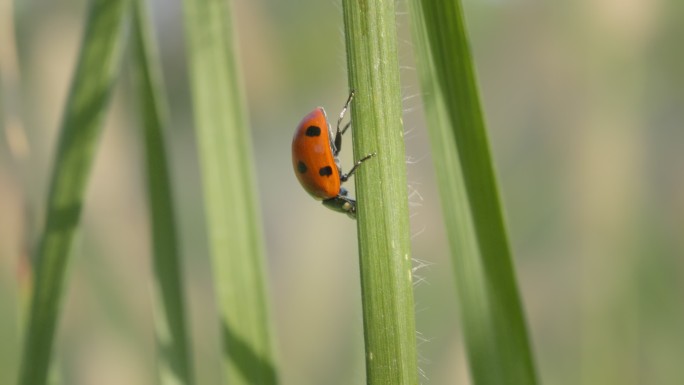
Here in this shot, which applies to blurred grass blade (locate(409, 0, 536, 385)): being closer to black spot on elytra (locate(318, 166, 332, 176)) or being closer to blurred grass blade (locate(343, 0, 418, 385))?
blurred grass blade (locate(343, 0, 418, 385))

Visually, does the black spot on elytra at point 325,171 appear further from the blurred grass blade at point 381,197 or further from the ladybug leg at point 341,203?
the blurred grass blade at point 381,197

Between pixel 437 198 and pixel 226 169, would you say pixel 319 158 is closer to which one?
pixel 226 169

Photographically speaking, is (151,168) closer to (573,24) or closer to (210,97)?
(210,97)

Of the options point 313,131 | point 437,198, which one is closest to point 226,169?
point 313,131

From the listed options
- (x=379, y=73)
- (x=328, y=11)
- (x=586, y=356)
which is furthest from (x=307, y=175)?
(x=328, y=11)

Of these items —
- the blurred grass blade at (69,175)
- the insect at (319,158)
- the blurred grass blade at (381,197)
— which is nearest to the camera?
the blurred grass blade at (381,197)

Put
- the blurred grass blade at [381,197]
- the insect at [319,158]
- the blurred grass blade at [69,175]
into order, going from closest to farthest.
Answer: the blurred grass blade at [381,197] → the blurred grass blade at [69,175] → the insect at [319,158]

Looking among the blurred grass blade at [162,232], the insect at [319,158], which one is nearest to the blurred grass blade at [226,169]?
the blurred grass blade at [162,232]

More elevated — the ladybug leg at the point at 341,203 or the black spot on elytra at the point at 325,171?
the black spot on elytra at the point at 325,171
